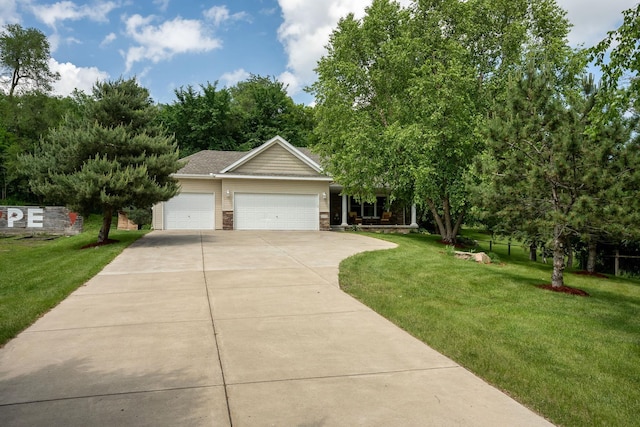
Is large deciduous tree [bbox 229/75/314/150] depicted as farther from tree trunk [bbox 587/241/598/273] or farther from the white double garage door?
tree trunk [bbox 587/241/598/273]

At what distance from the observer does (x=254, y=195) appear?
22.0 meters

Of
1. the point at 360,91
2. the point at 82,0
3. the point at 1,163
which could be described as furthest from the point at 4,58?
the point at 360,91

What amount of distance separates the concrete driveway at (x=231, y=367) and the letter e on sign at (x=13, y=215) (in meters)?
17.4

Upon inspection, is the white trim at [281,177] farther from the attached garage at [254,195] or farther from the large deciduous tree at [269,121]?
the large deciduous tree at [269,121]

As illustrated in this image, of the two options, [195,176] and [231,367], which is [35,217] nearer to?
[195,176]

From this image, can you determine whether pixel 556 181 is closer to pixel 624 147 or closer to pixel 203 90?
pixel 624 147

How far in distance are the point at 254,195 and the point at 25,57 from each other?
32.5 metres

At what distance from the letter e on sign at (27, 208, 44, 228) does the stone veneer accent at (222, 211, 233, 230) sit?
9147mm

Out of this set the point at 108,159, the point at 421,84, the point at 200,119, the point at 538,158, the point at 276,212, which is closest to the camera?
the point at 538,158

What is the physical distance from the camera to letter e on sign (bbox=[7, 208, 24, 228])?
70.2ft

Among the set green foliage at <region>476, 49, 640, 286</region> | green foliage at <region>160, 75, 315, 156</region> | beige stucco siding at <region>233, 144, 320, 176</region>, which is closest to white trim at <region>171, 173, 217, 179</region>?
beige stucco siding at <region>233, 144, 320, 176</region>

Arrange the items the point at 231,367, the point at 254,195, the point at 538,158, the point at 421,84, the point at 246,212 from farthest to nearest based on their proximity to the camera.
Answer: the point at 254,195 < the point at 246,212 < the point at 421,84 < the point at 538,158 < the point at 231,367

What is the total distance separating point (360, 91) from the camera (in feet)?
67.1

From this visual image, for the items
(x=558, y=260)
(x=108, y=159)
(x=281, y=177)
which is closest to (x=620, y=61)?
(x=558, y=260)
